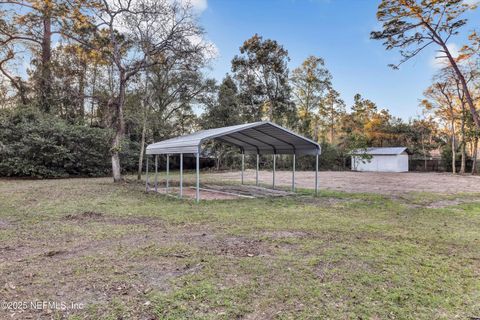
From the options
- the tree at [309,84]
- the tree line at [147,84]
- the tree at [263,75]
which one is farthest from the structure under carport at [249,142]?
the tree at [309,84]

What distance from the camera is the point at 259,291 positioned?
9.07 ft

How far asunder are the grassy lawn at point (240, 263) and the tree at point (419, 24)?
7488 millimetres

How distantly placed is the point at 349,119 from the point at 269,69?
39.2 feet

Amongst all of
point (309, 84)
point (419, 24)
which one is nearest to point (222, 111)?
point (309, 84)

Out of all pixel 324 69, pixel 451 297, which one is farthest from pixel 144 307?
pixel 324 69

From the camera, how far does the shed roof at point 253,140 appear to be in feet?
28.3

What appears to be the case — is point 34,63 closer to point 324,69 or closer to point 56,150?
point 56,150

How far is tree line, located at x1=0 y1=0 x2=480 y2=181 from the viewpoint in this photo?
11859 mm

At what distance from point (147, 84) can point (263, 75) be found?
1570cm

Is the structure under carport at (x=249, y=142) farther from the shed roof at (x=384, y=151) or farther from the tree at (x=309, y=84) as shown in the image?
the tree at (x=309, y=84)

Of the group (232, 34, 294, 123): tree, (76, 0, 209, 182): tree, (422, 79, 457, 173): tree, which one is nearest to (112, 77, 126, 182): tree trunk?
(76, 0, 209, 182): tree

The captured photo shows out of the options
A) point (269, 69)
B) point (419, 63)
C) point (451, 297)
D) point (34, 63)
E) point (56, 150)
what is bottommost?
point (451, 297)

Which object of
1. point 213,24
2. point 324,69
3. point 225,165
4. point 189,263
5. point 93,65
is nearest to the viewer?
point 189,263

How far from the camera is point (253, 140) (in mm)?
11453
